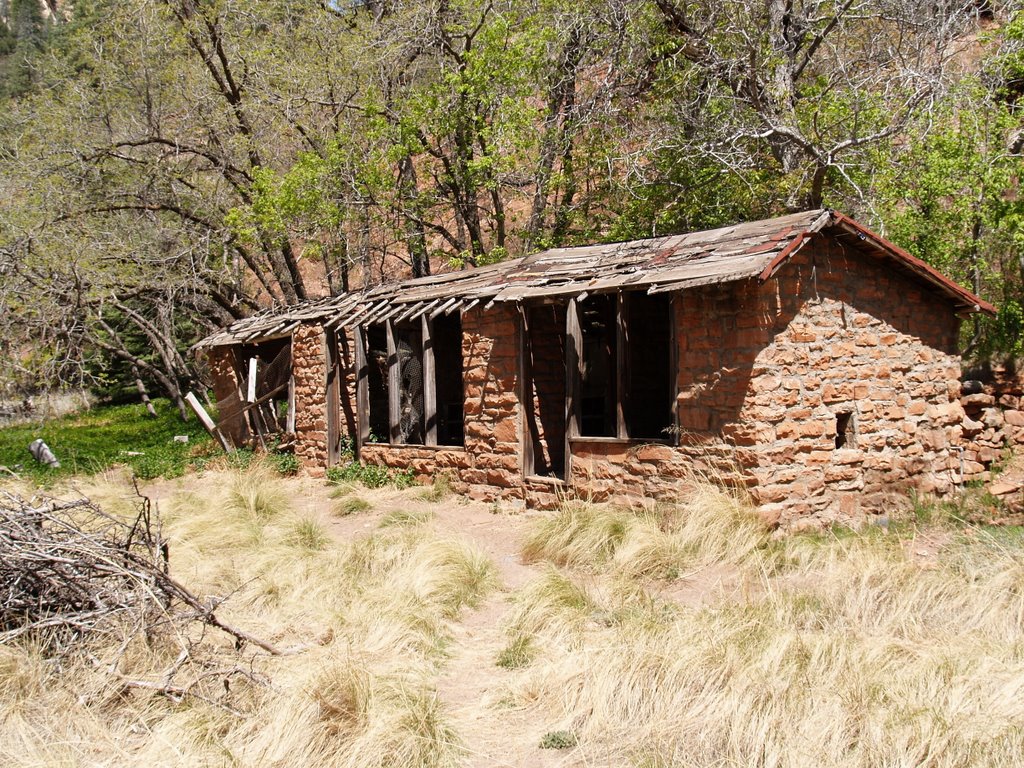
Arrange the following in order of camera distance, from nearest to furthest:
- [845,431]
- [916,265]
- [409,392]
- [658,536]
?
[658,536] → [845,431] → [916,265] → [409,392]

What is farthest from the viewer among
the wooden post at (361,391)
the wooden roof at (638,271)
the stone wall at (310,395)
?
the stone wall at (310,395)

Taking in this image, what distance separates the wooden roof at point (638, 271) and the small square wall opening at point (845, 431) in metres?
1.62

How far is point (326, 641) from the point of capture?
532 centimetres

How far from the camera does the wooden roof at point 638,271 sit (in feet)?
23.7

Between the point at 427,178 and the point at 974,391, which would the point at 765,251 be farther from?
the point at 427,178

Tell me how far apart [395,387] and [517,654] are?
6.37 metres

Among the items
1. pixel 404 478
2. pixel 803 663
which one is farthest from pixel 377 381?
pixel 803 663

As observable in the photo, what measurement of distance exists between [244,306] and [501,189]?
24.4ft

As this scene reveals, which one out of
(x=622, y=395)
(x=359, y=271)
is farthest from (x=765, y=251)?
(x=359, y=271)

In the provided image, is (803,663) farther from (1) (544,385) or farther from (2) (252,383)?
(2) (252,383)

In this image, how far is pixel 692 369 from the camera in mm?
7707

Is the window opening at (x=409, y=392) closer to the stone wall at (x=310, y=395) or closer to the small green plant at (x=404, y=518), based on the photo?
the stone wall at (x=310, y=395)

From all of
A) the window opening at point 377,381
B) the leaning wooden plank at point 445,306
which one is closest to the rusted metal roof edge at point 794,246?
the leaning wooden plank at point 445,306

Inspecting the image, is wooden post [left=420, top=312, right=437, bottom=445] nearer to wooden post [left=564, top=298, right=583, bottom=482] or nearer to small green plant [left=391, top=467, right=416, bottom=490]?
small green plant [left=391, top=467, right=416, bottom=490]
